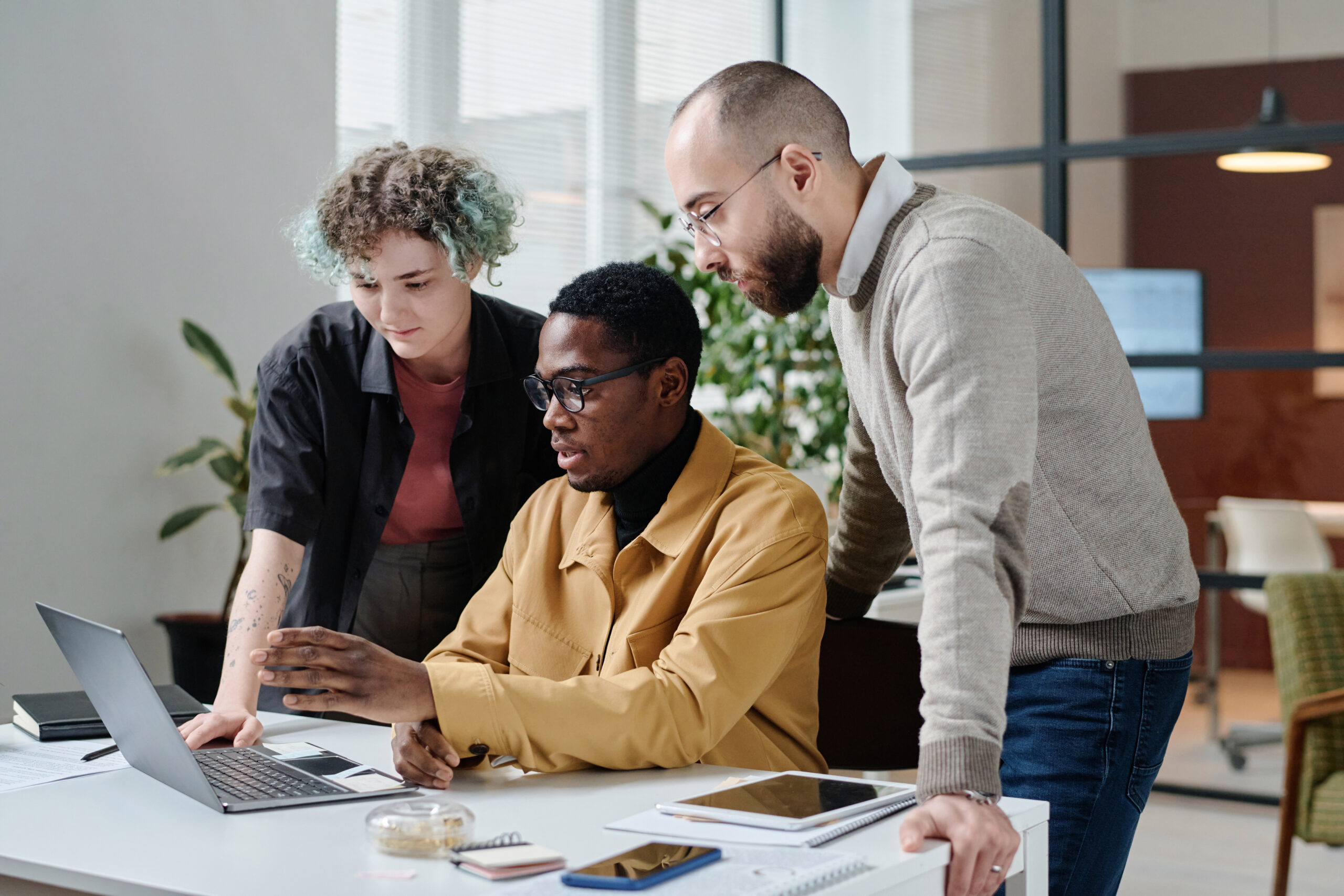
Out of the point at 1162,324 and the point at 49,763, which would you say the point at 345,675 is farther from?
the point at 1162,324

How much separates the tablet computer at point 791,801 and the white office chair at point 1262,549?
3.63 metres

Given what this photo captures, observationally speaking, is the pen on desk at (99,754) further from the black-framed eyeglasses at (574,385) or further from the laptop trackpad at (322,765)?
the black-framed eyeglasses at (574,385)

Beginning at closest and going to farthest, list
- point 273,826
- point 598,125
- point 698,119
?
point 273,826 < point 698,119 < point 598,125

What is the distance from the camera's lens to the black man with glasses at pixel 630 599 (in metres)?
1.41

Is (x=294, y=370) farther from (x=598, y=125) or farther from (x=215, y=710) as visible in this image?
(x=598, y=125)

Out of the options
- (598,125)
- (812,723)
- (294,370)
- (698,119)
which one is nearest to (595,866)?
(812,723)

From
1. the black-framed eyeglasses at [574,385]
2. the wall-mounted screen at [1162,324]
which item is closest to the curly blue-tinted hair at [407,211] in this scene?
the black-framed eyeglasses at [574,385]

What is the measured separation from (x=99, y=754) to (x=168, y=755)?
309 mm

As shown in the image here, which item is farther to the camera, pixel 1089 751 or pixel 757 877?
pixel 1089 751

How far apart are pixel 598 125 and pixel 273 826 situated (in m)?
3.95

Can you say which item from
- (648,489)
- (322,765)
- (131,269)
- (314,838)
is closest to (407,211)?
(648,489)

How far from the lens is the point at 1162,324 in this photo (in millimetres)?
4746

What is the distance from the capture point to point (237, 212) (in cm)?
364

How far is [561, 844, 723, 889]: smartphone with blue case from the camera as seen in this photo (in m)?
1.05
